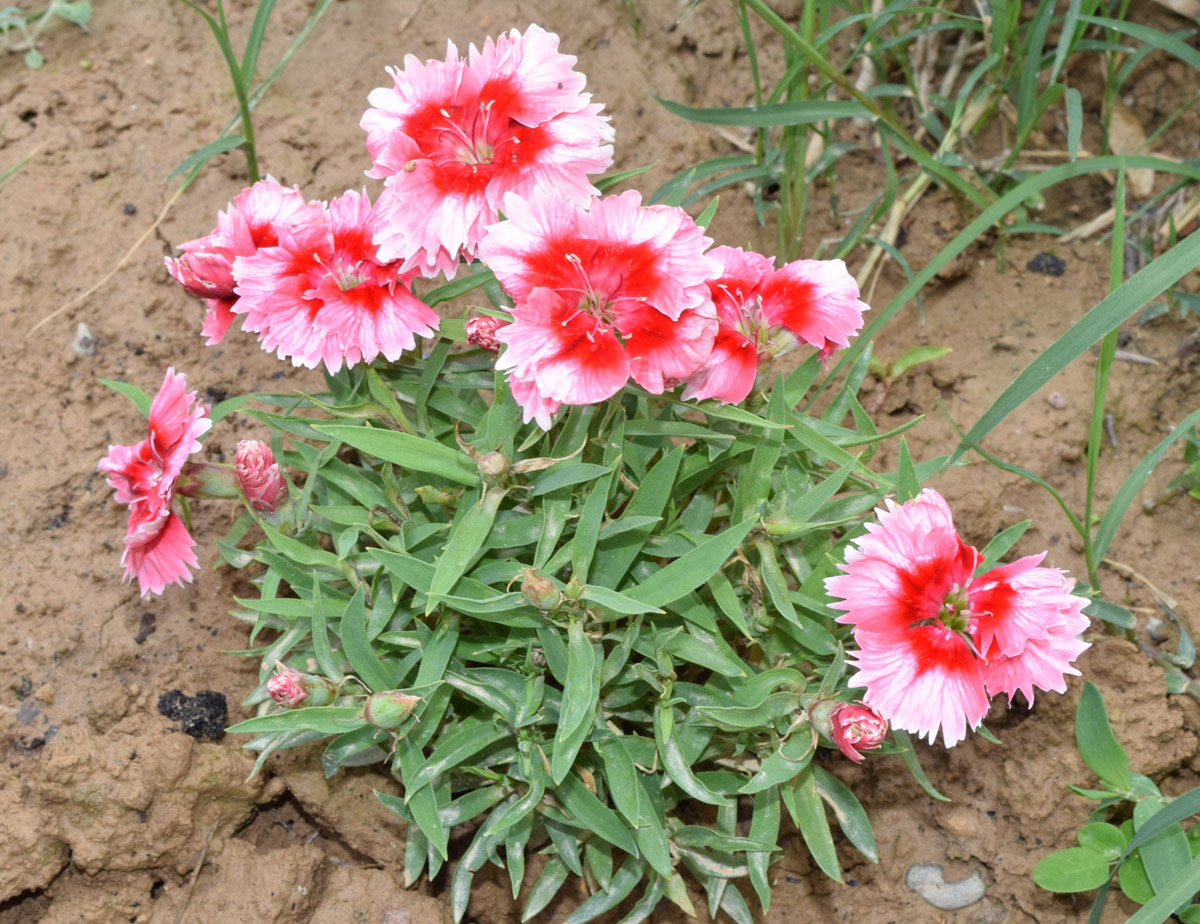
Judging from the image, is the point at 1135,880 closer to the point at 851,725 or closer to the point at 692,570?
the point at 851,725

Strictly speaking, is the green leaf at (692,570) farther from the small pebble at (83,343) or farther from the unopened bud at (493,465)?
the small pebble at (83,343)

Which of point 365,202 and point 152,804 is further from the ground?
point 365,202

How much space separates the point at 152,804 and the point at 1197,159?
3174 millimetres

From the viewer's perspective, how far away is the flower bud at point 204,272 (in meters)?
1.87

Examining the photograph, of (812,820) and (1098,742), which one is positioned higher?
(812,820)

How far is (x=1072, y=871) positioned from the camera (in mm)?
2074

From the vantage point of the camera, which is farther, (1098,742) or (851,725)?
(1098,742)

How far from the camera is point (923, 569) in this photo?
1.70 metres

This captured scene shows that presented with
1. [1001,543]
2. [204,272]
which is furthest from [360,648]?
[1001,543]

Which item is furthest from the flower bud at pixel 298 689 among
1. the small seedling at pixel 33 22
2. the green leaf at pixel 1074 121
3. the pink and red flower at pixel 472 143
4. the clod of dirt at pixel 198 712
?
the small seedling at pixel 33 22

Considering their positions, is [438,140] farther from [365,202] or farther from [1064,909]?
[1064,909]

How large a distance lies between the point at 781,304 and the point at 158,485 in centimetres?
119

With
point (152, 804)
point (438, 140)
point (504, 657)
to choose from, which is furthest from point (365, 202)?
point (152, 804)

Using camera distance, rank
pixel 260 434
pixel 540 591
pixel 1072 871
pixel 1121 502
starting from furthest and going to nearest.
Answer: pixel 260 434
pixel 1121 502
pixel 1072 871
pixel 540 591
